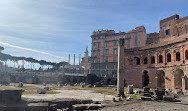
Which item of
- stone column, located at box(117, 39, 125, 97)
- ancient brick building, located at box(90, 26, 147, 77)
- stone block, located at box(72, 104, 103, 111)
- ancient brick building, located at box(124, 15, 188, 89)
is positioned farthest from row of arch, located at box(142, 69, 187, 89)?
stone block, located at box(72, 104, 103, 111)

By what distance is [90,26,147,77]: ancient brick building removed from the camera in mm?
46688

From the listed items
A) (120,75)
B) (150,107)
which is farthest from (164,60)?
(150,107)

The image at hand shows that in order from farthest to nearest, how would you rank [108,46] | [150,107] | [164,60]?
[108,46]
[164,60]
[150,107]

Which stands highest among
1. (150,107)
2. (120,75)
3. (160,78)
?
(120,75)

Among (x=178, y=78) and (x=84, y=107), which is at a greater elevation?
(x=178, y=78)

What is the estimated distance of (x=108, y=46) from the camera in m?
51.8

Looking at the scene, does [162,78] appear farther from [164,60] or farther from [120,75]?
[120,75]

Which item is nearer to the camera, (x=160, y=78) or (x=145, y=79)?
(x=160, y=78)

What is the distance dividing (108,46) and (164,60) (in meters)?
26.2

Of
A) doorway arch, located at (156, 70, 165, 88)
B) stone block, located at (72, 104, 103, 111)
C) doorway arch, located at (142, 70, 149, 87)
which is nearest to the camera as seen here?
stone block, located at (72, 104, 103, 111)

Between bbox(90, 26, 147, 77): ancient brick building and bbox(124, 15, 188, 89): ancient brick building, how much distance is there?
9.88 metres

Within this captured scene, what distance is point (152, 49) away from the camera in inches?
1150

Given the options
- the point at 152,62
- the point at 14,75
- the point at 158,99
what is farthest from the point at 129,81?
the point at 14,75

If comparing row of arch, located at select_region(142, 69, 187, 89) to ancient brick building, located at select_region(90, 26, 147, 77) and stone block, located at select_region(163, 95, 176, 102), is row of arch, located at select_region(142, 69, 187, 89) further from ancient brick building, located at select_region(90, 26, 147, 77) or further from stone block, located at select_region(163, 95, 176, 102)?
ancient brick building, located at select_region(90, 26, 147, 77)
